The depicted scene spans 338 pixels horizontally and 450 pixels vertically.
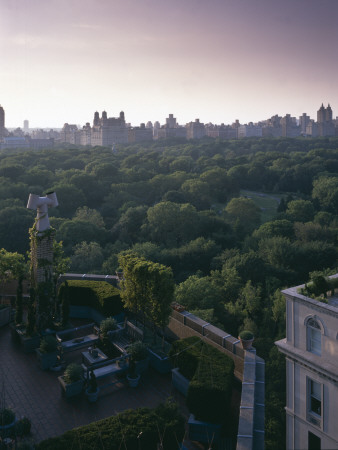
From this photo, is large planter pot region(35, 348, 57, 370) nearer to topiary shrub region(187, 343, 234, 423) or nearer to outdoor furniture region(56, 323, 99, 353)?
outdoor furniture region(56, 323, 99, 353)

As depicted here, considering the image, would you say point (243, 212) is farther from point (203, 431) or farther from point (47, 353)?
point (203, 431)

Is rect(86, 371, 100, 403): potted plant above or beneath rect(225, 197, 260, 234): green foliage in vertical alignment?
beneath

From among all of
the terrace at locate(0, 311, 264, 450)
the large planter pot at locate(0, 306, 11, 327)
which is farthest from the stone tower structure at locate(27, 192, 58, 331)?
the large planter pot at locate(0, 306, 11, 327)

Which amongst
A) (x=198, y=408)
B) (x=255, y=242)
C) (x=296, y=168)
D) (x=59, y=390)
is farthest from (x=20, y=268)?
(x=296, y=168)

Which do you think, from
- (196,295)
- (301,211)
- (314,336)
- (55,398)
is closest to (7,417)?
(55,398)

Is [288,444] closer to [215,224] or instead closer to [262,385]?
[262,385]
